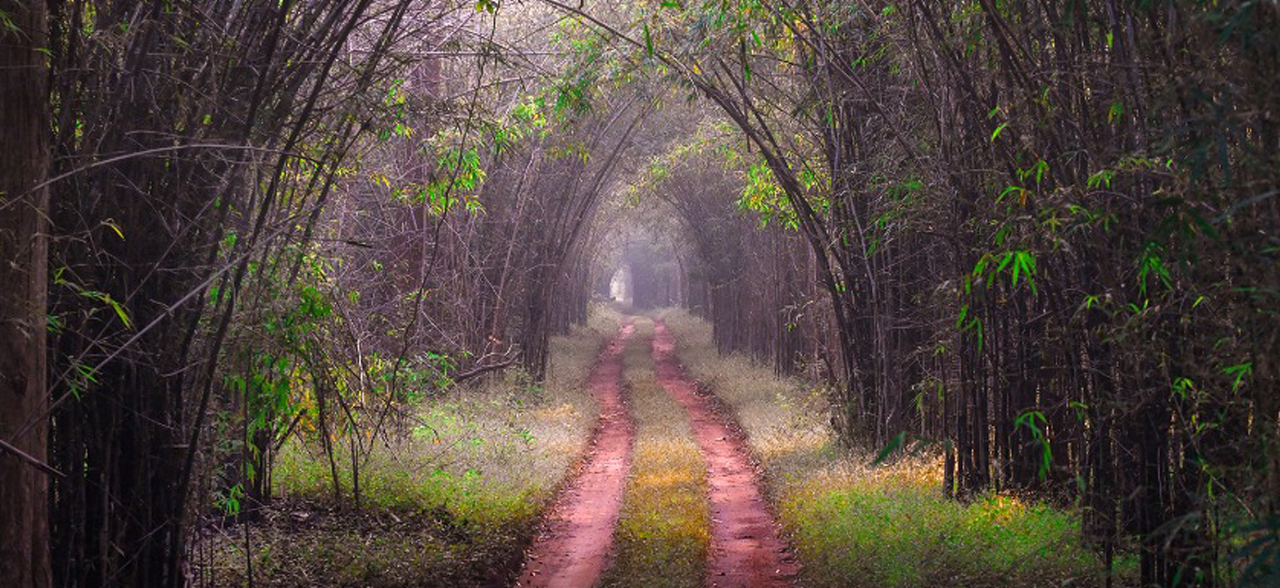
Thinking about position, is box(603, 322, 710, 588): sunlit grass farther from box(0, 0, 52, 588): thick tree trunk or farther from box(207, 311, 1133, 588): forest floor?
box(0, 0, 52, 588): thick tree trunk

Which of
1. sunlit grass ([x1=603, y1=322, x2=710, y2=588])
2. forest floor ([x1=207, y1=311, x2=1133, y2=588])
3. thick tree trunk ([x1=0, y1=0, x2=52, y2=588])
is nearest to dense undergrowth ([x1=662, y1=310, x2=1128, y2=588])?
forest floor ([x1=207, y1=311, x2=1133, y2=588])

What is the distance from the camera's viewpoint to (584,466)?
10.8 metres

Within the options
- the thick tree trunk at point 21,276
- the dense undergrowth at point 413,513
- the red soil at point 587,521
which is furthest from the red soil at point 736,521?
the thick tree trunk at point 21,276

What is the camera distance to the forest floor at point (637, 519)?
5668 millimetres

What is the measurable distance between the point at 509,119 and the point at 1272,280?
7.88 metres

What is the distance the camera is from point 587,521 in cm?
812

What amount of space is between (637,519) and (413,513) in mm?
1676

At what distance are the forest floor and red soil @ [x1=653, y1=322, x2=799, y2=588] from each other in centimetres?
2

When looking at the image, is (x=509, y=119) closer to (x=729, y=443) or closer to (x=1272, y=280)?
(x=729, y=443)

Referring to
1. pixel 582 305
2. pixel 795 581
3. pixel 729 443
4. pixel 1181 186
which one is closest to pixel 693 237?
pixel 582 305

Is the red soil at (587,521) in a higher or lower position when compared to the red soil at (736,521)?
higher

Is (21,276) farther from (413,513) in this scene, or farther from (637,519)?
(637,519)

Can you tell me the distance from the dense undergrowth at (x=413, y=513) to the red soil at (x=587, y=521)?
16 cm

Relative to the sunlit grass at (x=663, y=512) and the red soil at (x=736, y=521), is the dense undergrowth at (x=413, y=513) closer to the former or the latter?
the sunlit grass at (x=663, y=512)
